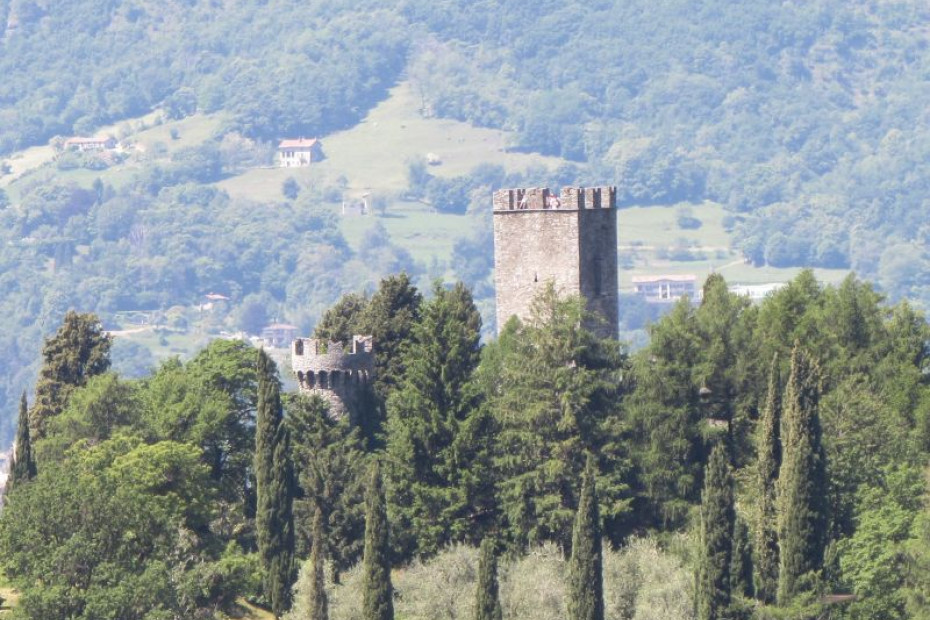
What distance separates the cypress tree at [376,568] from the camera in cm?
6009

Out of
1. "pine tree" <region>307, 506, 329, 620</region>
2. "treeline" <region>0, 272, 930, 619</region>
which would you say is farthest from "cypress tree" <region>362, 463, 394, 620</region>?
"pine tree" <region>307, 506, 329, 620</region>

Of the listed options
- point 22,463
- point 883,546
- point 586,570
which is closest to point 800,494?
point 883,546

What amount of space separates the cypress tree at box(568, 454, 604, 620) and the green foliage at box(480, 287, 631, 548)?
6148 mm

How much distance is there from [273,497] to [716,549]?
1322 centimetres

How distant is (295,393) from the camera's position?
7588 centimetres

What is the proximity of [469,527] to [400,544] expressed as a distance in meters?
1.92

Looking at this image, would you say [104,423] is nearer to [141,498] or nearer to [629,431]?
[141,498]

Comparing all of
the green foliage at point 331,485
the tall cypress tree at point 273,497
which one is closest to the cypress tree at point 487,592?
the tall cypress tree at point 273,497

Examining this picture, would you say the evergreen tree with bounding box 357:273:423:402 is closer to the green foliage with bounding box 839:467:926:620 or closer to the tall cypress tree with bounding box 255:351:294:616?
the tall cypress tree with bounding box 255:351:294:616

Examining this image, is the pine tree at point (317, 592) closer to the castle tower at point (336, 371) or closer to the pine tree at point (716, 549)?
the pine tree at point (716, 549)

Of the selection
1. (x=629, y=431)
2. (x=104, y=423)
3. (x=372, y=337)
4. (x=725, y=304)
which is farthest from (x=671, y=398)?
(x=104, y=423)

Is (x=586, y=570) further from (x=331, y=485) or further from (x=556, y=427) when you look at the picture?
(x=331, y=485)

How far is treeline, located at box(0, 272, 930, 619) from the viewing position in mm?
60094

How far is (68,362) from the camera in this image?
78.7 meters
